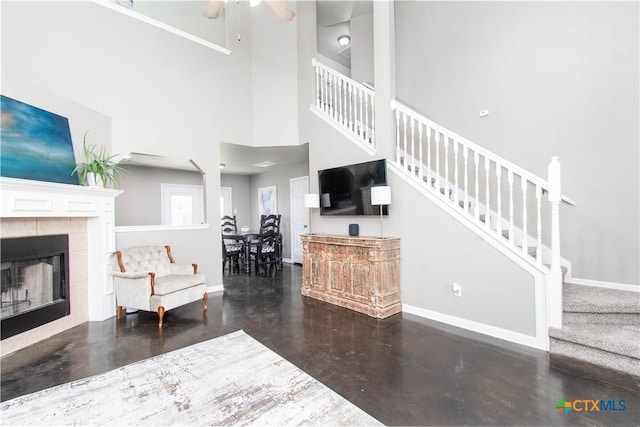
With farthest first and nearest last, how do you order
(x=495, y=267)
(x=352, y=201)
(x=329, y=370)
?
1. (x=352, y=201)
2. (x=495, y=267)
3. (x=329, y=370)

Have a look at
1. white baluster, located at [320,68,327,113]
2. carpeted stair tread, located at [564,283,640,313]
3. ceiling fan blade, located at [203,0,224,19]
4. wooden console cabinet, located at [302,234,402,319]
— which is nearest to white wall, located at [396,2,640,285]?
carpeted stair tread, located at [564,283,640,313]

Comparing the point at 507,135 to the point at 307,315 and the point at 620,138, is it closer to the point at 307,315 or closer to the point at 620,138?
the point at 620,138

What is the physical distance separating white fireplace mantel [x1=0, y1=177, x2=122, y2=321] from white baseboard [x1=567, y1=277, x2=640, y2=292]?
219 inches

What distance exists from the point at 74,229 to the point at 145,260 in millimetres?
827

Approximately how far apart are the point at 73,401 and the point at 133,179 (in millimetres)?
5194

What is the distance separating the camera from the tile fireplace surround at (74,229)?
253 cm

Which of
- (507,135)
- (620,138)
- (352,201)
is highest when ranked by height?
(507,135)

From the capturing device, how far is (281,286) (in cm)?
483

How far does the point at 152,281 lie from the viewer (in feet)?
10.7

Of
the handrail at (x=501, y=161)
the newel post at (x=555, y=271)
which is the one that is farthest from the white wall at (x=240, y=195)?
the newel post at (x=555, y=271)

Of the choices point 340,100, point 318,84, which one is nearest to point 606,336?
point 340,100

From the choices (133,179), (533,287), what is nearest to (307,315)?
(533,287)

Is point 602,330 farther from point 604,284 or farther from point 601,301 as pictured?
point 604,284

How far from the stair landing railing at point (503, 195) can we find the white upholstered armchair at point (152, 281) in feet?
10.2
